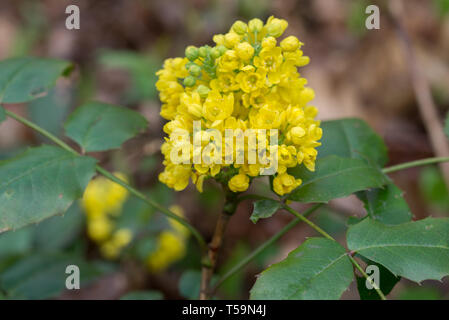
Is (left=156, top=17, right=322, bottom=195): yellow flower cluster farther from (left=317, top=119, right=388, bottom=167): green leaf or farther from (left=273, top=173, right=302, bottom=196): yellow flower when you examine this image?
(left=317, top=119, right=388, bottom=167): green leaf

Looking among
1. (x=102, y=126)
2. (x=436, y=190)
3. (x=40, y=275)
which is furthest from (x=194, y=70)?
(x=436, y=190)

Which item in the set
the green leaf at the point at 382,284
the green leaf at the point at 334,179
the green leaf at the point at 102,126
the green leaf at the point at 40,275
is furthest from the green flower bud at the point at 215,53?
the green leaf at the point at 40,275

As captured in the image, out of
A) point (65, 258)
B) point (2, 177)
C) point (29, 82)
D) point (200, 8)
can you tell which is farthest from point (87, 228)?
point (200, 8)

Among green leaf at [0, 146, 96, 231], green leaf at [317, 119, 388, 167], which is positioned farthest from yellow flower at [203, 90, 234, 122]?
green leaf at [317, 119, 388, 167]

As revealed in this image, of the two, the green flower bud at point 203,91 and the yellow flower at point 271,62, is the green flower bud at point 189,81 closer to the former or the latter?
the green flower bud at point 203,91

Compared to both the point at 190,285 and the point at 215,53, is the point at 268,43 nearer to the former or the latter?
the point at 215,53

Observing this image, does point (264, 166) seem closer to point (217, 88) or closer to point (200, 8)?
point (217, 88)
